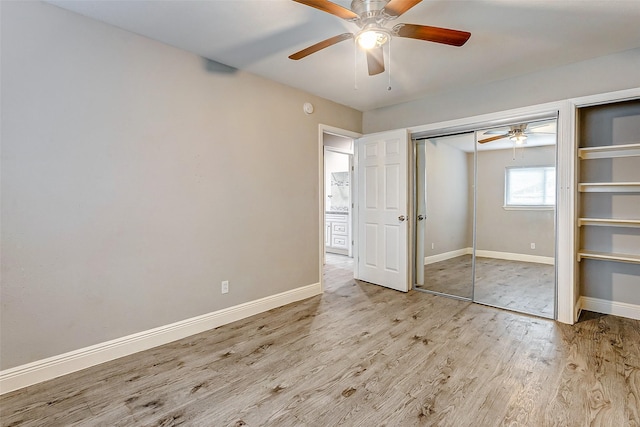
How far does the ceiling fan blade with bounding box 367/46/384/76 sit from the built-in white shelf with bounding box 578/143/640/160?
2208 mm

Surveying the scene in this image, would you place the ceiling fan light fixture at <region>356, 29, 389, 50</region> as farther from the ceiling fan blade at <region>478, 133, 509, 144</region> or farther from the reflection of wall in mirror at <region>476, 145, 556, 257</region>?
the reflection of wall in mirror at <region>476, 145, 556, 257</region>

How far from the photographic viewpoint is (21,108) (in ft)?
6.48

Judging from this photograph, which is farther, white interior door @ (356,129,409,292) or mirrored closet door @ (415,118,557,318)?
white interior door @ (356,129,409,292)

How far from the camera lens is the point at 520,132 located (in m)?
3.46

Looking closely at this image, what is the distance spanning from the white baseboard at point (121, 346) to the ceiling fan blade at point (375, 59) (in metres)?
2.50

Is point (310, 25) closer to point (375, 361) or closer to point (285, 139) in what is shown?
point (285, 139)

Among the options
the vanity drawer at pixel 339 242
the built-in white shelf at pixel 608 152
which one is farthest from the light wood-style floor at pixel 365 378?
the vanity drawer at pixel 339 242

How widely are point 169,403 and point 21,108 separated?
208 cm

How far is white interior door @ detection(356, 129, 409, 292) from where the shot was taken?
4.02 metres

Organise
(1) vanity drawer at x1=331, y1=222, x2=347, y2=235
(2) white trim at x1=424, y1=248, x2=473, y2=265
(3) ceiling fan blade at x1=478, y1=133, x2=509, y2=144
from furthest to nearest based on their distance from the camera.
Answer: (1) vanity drawer at x1=331, y1=222, x2=347, y2=235
(2) white trim at x1=424, y1=248, x2=473, y2=265
(3) ceiling fan blade at x1=478, y1=133, x2=509, y2=144

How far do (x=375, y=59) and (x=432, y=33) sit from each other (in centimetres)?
50

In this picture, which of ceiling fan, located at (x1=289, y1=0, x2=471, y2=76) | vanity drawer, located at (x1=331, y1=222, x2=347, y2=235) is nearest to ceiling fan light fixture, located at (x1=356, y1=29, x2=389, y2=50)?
ceiling fan, located at (x1=289, y1=0, x2=471, y2=76)

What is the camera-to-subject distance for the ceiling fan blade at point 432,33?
1862 millimetres

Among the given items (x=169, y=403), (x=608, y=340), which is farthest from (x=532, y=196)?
(x=169, y=403)
